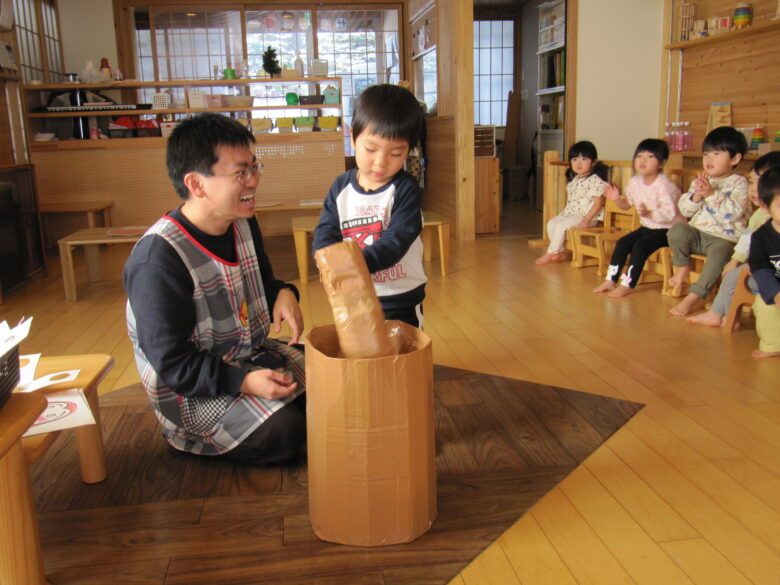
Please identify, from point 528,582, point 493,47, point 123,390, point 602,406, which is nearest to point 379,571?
point 528,582

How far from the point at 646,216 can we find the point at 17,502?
3489 mm

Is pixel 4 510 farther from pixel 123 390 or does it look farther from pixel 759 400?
pixel 759 400

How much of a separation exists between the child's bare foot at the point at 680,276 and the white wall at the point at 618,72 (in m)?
2.23

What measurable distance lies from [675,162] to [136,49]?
537 centimetres

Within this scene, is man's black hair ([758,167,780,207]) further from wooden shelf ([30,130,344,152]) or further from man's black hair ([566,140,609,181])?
wooden shelf ([30,130,344,152])

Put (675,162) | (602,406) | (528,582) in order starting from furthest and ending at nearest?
1. (675,162)
2. (602,406)
3. (528,582)

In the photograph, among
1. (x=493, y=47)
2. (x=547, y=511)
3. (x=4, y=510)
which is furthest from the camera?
(x=493, y=47)

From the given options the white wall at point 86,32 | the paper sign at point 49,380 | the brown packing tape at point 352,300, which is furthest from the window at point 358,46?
the brown packing tape at point 352,300

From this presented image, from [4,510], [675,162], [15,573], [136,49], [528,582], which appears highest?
[136,49]

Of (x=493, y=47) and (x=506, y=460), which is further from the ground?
(x=493, y=47)

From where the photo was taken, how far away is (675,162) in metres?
5.31

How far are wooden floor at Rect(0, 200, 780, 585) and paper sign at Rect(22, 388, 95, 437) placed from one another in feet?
2.79

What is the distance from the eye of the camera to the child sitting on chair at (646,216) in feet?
12.2

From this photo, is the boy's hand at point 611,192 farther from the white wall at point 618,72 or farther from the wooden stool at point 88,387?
the wooden stool at point 88,387
